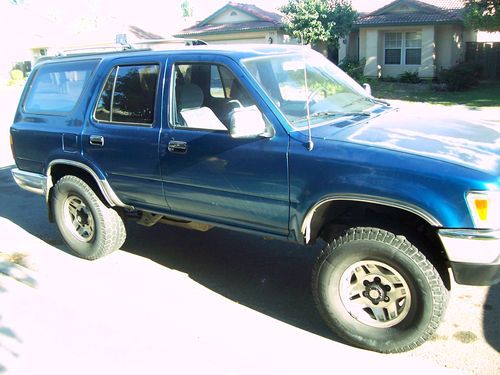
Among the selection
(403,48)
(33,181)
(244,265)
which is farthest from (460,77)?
(33,181)

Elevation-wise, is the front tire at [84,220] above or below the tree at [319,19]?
below

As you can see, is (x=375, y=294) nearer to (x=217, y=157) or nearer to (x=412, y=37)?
(x=217, y=157)

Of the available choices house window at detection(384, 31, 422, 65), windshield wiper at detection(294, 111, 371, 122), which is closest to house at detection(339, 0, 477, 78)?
house window at detection(384, 31, 422, 65)

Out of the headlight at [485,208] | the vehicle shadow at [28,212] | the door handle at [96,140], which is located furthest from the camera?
the vehicle shadow at [28,212]

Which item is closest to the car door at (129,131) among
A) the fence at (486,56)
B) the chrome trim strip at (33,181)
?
the chrome trim strip at (33,181)

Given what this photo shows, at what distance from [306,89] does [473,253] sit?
1578 millimetres

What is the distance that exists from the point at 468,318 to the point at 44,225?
5.05 metres

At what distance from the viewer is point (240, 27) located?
2992 centimetres

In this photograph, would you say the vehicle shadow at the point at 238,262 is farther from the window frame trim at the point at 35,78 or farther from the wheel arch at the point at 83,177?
the window frame trim at the point at 35,78

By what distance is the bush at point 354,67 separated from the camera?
24828 mm

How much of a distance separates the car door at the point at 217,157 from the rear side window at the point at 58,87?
1200mm

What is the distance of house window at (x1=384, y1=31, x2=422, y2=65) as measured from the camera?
81.5ft

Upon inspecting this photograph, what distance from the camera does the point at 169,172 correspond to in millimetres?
4305

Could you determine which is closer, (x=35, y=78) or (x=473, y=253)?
(x=473, y=253)
